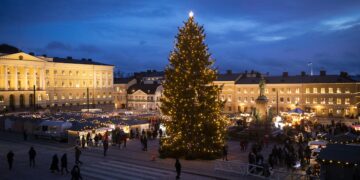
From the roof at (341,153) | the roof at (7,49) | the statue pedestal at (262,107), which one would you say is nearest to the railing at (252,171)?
the roof at (341,153)

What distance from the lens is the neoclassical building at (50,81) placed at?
250 ft

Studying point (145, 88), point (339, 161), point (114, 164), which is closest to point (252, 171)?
point (339, 161)

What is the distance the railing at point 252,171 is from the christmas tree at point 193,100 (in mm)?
2886

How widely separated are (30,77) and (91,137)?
54.6 meters

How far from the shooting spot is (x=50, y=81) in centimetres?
8569

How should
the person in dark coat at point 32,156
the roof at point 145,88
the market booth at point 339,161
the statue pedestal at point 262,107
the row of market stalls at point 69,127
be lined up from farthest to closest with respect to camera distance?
1. the roof at point 145,88
2. the statue pedestal at point 262,107
3. the row of market stalls at point 69,127
4. the person in dark coat at point 32,156
5. the market booth at point 339,161

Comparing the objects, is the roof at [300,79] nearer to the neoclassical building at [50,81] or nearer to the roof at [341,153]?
the neoclassical building at [50,81]

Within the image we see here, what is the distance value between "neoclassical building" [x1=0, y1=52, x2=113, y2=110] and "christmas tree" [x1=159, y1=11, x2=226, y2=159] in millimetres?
55481

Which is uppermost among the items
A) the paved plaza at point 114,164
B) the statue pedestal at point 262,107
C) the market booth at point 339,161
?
the statue pedestal at point 262,107

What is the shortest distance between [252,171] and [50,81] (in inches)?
2973

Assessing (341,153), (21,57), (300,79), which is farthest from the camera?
(21,57)

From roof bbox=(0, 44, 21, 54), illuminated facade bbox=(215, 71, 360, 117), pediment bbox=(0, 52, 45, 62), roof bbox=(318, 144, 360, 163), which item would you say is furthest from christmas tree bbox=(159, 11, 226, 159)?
roof bbox=(0, 44, 21, 54)

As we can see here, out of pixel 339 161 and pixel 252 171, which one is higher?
pixel 339 161

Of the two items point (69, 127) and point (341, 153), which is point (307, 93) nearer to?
point (69, 127)
